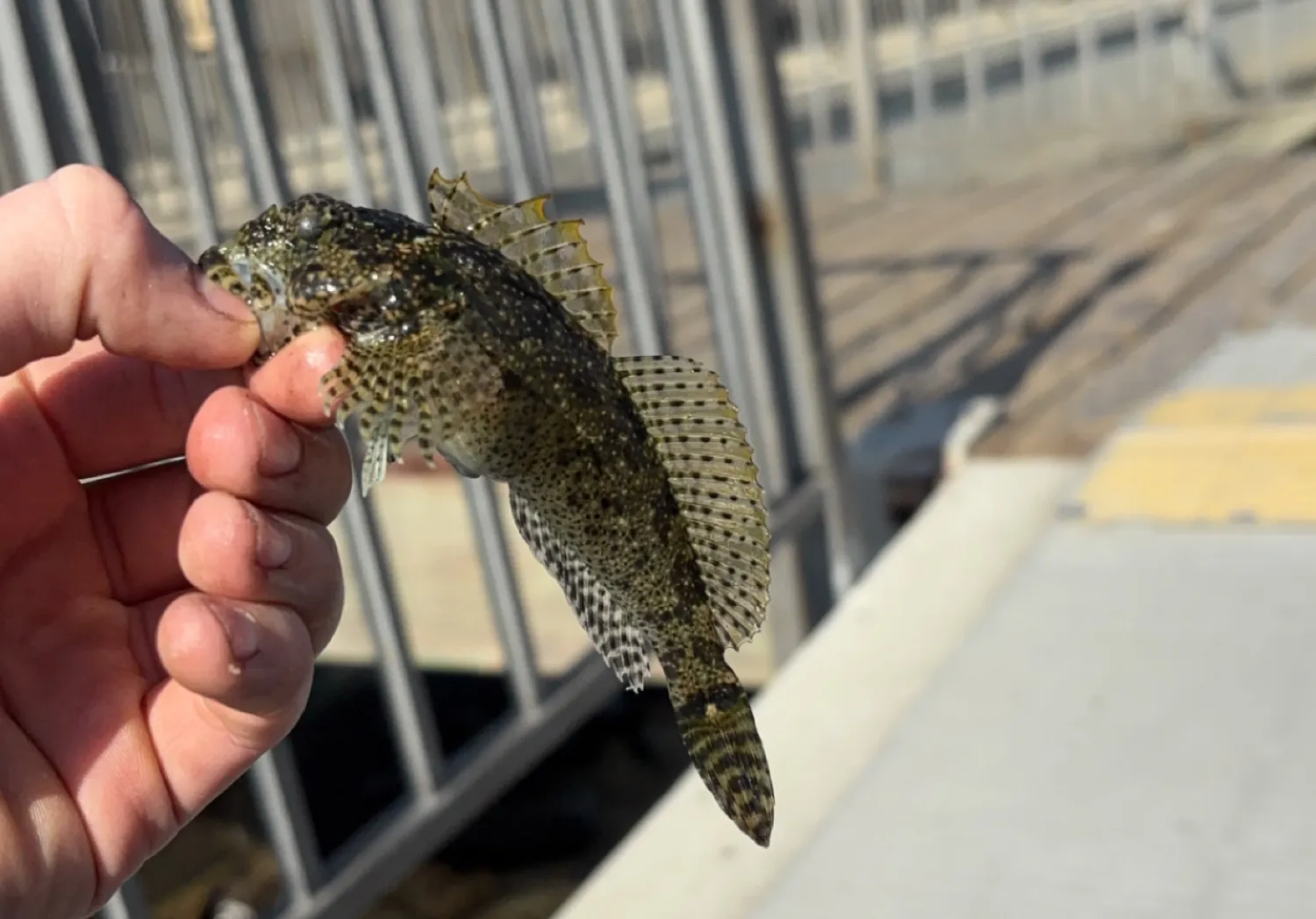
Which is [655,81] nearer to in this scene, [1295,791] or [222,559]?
[1295,791]

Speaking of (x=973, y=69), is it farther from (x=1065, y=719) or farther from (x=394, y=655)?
(x=394, y=655)

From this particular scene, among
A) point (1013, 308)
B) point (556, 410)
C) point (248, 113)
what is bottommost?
point (1013, 308)

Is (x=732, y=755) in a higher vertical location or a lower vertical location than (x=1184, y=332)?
higher

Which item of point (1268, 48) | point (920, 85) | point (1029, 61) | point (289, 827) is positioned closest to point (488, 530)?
point (289, 827)

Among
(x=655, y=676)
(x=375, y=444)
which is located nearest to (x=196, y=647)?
(x=375, y=444)

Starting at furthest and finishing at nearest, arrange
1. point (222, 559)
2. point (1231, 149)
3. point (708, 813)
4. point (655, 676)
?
point (1231, 149) → point (655, 676) → point (708, 813) → point (222, 559)

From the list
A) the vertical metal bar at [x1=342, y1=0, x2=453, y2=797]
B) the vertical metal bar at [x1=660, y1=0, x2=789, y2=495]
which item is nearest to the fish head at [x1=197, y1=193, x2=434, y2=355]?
the vertical metal bar at [x1=342, y1=0, x2=453, y2=797]

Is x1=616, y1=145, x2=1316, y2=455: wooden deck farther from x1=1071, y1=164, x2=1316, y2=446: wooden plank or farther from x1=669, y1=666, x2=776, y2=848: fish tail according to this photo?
x1=669, y1=666, x2=776, y2=848: fish tail
